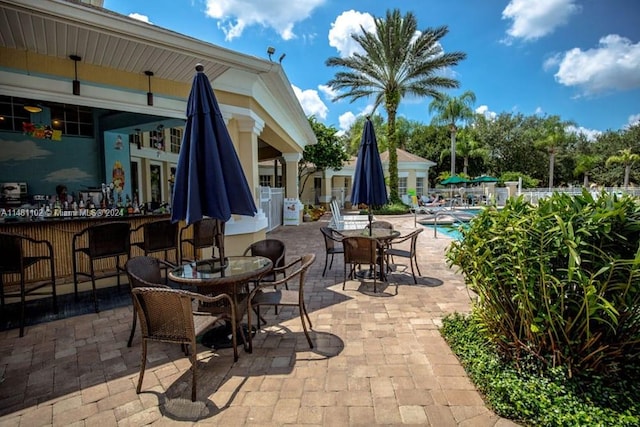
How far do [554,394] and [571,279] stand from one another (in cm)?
82

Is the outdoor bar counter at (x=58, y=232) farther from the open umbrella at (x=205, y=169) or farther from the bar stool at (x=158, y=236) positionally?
the open umbrella at (x=205, y=169)

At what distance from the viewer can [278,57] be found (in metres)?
7.12

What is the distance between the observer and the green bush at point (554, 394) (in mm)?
2098

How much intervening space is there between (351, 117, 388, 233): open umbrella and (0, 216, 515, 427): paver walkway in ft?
7.75

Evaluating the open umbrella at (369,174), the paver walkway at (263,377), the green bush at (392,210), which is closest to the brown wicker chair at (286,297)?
the paver walkway at (263,377)

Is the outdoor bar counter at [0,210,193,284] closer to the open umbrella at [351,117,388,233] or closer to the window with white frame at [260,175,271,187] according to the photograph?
the open umbrella at [351,117,388,233]

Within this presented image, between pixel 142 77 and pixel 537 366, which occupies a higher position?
pixel 142 77

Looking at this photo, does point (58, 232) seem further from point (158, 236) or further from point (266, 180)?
point (266, 180)

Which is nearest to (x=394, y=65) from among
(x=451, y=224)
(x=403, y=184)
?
(x=451, y=224)

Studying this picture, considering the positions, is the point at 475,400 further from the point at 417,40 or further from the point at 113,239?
the point at 417,40

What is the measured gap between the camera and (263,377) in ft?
9.10

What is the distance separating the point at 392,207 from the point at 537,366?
17349mm

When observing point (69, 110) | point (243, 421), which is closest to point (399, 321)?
point (243, 421)

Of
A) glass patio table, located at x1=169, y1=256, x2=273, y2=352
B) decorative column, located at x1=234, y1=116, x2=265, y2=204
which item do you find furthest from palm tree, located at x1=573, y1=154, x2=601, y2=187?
glass patio table, located at x1=169, y1=256, x2=273, y2=352
